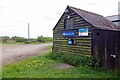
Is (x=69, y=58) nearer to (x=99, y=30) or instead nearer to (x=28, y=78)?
(x=99, y=30)

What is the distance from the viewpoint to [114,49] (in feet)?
36.2

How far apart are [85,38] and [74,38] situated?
4.80ft

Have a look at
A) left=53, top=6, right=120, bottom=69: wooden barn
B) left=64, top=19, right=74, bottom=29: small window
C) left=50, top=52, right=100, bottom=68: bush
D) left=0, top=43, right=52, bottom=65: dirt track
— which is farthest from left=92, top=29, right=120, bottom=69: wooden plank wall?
left=0, top=43, right=52, bottom=65: dirt track

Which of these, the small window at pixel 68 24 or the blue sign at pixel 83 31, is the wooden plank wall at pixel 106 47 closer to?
the blue sign at pixel 83 31

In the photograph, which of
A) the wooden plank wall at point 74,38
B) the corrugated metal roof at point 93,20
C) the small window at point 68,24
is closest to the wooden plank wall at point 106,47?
the wooden plank wall at point 74,38

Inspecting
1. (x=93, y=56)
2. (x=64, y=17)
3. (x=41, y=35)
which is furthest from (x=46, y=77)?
(x=41, y=35)

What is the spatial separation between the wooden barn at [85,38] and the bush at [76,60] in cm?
37

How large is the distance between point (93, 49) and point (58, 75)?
3.88 metres

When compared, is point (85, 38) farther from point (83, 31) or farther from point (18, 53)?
point (18, 53)

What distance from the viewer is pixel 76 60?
44.3ft

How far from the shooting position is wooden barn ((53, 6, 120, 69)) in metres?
11.3

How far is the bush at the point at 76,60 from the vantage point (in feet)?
40.2

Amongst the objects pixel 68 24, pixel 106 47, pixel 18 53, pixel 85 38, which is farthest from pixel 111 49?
pixel 18 53

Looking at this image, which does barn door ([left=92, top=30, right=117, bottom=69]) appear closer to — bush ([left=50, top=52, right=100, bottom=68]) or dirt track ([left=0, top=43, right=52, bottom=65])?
bush ([left=50, top=52, right=100, bottom=68])
